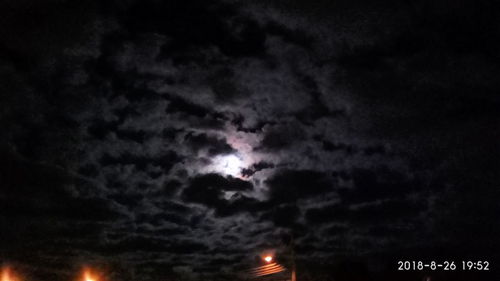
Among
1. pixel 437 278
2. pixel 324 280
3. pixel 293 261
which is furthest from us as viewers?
pixel 437 278

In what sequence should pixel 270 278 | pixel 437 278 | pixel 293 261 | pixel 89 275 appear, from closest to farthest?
1. pixel 293 261
2. pixel 270 278
3. pixel 89 275
4. pixel 437 278

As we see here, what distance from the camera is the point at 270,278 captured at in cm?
2402

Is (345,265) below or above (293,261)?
above

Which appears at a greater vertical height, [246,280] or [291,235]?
[291,235]

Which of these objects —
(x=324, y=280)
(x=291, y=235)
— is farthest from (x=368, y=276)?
(x=291, y=235)

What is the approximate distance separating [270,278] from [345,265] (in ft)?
106

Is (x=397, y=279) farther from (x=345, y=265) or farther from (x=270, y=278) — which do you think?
(x=270, y=278)

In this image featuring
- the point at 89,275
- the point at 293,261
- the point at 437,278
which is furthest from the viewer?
the point at 437,278

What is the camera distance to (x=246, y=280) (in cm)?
2538

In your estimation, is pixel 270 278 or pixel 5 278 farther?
pixel 5 278

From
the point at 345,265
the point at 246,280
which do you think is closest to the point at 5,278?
the point at 246,280

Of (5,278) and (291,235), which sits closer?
(291,235)

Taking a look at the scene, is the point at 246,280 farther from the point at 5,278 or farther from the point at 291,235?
the point at 5,278

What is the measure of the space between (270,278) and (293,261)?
15.7 feet
